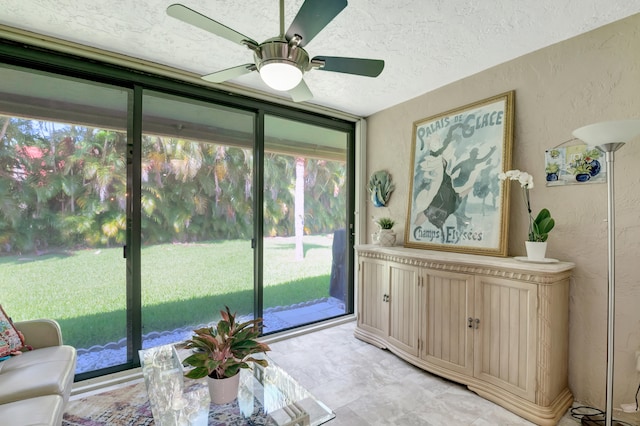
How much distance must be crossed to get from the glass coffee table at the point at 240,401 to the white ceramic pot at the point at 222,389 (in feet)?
0.10

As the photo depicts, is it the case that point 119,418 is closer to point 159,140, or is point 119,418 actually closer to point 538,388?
point 159,140

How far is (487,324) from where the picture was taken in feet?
6.85

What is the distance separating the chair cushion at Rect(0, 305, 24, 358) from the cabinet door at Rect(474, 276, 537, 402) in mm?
3004

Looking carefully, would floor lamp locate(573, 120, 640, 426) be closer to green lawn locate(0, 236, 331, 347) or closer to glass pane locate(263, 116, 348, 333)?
glass pane locate(263, 116, 348, 333)

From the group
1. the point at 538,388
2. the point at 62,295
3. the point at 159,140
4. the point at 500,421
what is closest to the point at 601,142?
the point at 538,388

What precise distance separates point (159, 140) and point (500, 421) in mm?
3330

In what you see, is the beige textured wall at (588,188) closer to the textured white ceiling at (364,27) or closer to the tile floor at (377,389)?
the textured white ceiling at (364,27)

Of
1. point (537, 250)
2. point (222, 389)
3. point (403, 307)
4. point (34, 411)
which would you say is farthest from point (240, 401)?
point (537, 250)

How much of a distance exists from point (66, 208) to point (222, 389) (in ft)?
6.17

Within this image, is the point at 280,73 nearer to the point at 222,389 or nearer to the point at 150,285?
the point at 222,389

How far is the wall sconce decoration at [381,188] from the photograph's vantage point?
3381 mm

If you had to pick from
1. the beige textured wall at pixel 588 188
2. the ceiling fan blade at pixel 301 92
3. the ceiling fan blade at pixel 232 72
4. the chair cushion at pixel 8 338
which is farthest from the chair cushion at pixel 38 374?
the beige textured wall at pixel 588 188

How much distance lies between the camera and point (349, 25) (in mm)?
1925

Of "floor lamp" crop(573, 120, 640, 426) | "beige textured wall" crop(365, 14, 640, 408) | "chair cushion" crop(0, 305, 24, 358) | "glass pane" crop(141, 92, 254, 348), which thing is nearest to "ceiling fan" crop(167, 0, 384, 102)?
"floor lamp" crop(573, 120, 640, 426)
